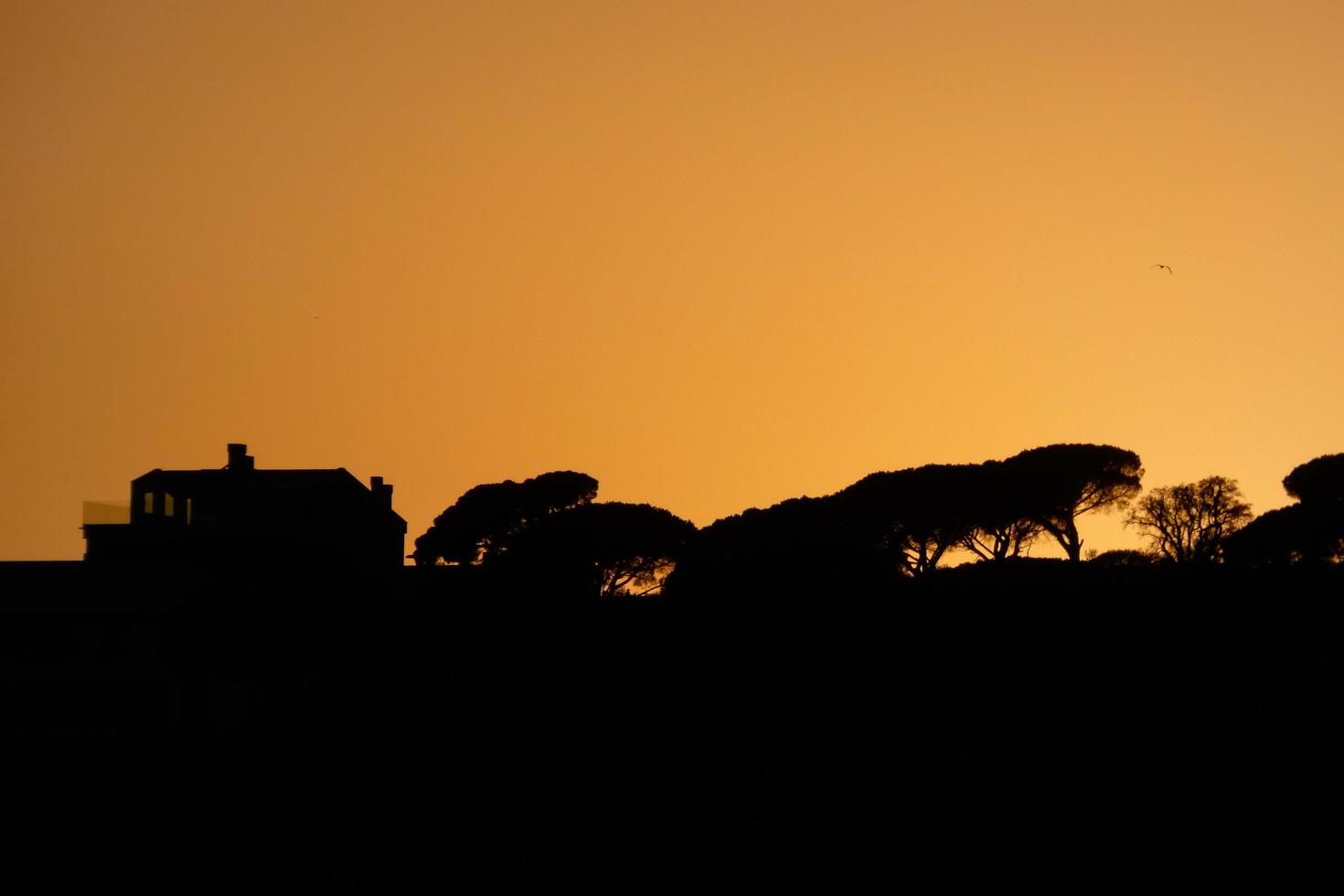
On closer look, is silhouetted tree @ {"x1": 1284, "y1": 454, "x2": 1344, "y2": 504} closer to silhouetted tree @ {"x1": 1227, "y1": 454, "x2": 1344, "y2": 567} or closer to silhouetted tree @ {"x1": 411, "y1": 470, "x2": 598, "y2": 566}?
silhouetted tree @ {"x1": 1227, "y1": 454, "x2": 1344, "y2": 567}

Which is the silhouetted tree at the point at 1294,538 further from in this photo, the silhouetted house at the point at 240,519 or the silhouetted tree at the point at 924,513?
the silhouetted house at the point at 240,519

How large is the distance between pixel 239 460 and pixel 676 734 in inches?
1408

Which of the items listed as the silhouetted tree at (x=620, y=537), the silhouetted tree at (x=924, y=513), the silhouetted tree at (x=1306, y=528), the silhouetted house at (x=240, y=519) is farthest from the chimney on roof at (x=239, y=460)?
the silhouetted tree at (x=1306, y=528)

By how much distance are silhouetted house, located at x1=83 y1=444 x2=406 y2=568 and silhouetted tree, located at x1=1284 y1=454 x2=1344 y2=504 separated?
43.0 m

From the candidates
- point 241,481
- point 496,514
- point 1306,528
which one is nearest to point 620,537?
point 496,514

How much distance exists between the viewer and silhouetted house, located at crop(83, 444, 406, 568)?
6650cm

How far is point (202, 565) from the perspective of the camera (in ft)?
215

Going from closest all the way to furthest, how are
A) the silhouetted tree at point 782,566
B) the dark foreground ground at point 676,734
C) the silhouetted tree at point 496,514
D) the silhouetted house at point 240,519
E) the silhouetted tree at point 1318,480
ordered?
1. the dark foreground ground at point 676,734
2. the silhouetted tree at point 782,566
3. the silhouetted house at point 240,519
4. the silhouetted tree at point 1318,480
5. the silhouetted tree at point 496,514

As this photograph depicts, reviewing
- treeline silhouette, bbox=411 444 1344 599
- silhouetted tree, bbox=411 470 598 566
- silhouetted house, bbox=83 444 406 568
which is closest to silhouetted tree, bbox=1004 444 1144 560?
→ treeline silhouette, bbox=411 444 1344 599

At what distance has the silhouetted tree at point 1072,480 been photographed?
3275 inches

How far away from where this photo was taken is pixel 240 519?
70000 millimetres

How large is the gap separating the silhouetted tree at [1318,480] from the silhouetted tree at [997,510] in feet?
39.6

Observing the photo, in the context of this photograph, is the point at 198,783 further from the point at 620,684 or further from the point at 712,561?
the point at 712,561

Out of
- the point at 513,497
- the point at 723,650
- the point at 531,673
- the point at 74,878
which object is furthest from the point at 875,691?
the point at 513,497
